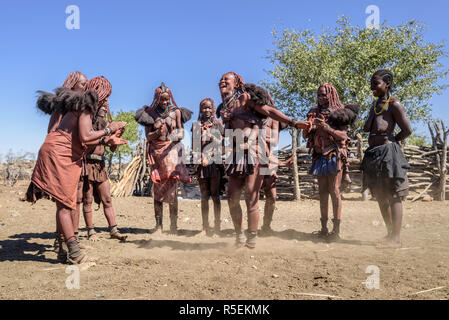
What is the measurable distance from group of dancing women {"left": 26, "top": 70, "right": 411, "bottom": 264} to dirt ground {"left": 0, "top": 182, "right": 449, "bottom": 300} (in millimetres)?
292

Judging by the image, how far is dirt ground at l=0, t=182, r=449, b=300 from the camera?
2820mm

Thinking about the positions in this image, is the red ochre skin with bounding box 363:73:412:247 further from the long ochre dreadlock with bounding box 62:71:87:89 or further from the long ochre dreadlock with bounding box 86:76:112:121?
the long ochre dreadlock with bounding box 62:71:87:89

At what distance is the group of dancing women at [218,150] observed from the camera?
3570 mm

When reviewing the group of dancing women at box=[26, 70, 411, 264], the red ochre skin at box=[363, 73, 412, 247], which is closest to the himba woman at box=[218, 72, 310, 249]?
the group of dancing women at box=[26, 70, 411, 264]

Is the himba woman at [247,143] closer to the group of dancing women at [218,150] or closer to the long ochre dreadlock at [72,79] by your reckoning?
the group of dancing women at [218,150]

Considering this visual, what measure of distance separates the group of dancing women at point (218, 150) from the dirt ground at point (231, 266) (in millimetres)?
292

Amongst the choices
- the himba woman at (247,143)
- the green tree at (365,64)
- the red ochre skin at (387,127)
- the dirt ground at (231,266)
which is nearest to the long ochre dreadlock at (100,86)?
the himba woman at (247,143)

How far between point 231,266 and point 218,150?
213 centimetres

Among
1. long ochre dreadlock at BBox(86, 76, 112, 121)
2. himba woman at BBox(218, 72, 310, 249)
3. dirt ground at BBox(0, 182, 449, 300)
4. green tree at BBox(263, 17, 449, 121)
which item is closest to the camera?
dirt ground at BBox(0, 182, 449, 300)

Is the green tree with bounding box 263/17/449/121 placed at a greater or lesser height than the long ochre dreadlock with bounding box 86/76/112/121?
greater

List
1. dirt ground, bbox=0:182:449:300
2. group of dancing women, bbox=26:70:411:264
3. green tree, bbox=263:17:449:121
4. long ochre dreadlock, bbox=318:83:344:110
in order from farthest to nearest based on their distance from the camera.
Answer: green tree, bbox=263:17:449:121
long ochre dreadlock, bbox=318:83:344:110
group of dancing women, bbox=26:70:411:264
dirt ground, bbox=0:182:449:300

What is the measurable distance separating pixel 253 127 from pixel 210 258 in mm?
1587

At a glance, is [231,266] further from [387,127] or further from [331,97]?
[331,97]
